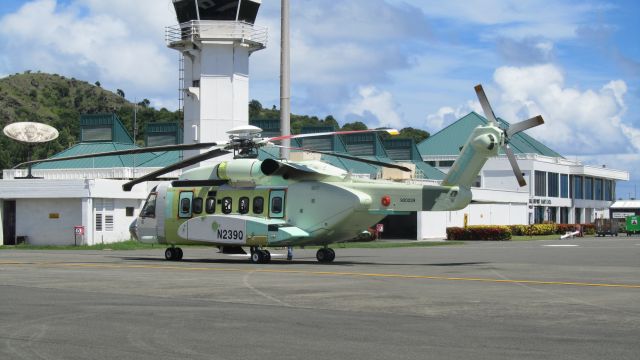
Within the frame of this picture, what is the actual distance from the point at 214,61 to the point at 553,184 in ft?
207

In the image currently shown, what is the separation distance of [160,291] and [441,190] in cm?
1301

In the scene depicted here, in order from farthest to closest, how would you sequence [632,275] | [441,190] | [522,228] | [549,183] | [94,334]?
[549,183]
[522,228]
[441,190]
[632,275]
[94,334]

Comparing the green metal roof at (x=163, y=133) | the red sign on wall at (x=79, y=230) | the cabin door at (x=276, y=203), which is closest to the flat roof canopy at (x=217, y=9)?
the red sign on wall at (x=79, y=230)

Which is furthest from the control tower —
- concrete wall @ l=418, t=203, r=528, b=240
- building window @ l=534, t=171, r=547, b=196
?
building window @ l=534, t=171, r=547, b=196

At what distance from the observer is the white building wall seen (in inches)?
2020

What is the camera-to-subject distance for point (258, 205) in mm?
31062

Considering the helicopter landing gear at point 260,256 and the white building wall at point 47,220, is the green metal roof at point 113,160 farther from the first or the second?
the helicopter landing gear at point 260,256

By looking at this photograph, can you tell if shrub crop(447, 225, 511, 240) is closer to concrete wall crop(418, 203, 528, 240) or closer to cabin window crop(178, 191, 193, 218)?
concrete wall crop(418, 203, 528, 240)

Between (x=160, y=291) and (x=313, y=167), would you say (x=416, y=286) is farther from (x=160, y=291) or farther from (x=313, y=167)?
→ (x=313, y=167)

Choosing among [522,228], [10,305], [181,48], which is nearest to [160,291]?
[10,305]

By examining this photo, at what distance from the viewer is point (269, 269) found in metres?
26.9

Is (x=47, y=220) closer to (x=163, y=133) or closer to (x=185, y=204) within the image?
(x=185, y=204)

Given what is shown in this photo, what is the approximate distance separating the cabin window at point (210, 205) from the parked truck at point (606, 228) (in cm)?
6518

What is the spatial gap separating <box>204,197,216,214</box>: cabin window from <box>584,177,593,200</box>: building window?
311ft
